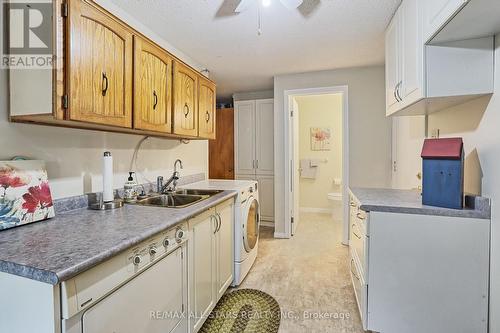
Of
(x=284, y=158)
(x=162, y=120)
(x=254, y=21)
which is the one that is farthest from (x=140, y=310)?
(x=284, y=158)

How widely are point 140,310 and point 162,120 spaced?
1.27 m

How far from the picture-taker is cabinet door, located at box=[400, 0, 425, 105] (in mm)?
1460

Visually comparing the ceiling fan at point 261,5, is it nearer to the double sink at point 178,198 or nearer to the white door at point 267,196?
the double sink at point 178,198

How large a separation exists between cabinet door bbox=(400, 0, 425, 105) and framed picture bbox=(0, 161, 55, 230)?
83.7 inches

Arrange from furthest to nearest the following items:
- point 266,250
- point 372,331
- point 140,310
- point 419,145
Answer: point 266,250 < point 419,145 < point 372,331 < point 140,310

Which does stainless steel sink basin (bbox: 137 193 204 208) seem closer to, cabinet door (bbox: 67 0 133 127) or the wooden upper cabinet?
the wooden upper cabinet

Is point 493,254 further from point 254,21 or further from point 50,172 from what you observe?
point 50,172

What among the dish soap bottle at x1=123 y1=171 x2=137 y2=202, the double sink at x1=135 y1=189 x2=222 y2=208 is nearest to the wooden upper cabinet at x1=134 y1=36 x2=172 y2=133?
the dish soap bottle at x1=123 y1=171 x2=137 y2=202

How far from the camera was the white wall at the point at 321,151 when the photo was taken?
4.99m

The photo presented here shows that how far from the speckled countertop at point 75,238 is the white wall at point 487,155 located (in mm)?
Answer: 1599

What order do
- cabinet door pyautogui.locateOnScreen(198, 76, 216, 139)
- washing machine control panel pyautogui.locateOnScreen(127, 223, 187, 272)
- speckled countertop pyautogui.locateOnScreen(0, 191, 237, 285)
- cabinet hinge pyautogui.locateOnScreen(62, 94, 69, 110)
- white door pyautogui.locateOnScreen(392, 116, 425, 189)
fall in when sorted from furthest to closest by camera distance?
1. cabinet door pyautogui.locateOnScreen(198, 76, 216, 139)
2. white door pyautogui.locateOnScreen(392, 116, 425, 189)
3. cabinet hinge pyautogui.locateOnScreen(62, 94, 69, 110)
4. washing machine control panel pyautogui.locateOnScreen(127, 223, 187, 272)
5. speckled countertop pyautogui.locateOnScreen(0, 191, 237, 285)

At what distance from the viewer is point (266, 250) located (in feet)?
10.4

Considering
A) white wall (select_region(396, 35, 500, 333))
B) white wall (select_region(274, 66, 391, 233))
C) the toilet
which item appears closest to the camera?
white wall (select_region(396, 35, 500, 333))

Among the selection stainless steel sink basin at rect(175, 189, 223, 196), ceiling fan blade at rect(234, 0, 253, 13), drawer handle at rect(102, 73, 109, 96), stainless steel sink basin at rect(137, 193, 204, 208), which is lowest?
stainless steel sink basin at rect(137, 193, 204, 208)
